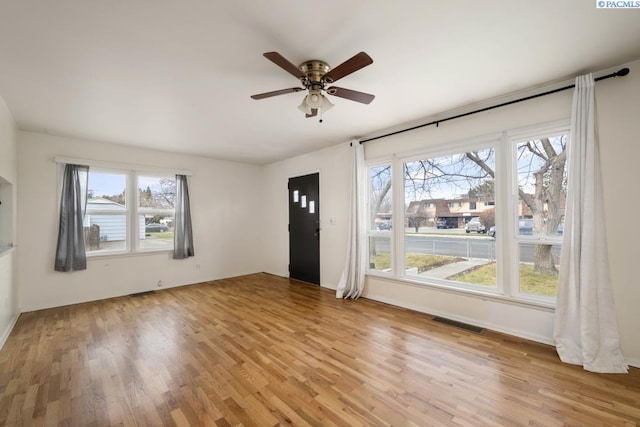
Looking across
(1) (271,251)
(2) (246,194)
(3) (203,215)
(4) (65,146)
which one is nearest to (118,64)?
(4) (65,146)

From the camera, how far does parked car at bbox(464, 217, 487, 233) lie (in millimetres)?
3195

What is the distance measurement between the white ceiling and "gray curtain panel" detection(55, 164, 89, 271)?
95 cm

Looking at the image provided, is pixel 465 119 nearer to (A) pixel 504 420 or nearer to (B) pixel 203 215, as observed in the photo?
(A) pixel 504 420

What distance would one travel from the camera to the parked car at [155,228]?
16.0 feet

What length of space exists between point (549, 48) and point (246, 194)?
550 cm

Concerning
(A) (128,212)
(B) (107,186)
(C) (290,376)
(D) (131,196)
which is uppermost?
(B) (107,186)

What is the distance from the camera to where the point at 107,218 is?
447cm

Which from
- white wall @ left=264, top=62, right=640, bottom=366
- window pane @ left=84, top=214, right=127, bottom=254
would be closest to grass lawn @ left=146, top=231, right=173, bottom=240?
window pane @ left=84, top=214, right=127, bottom=254

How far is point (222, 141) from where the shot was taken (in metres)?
4.42

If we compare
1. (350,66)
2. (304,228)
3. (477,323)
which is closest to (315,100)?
(350,66)

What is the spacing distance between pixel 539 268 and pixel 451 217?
41.3 inches

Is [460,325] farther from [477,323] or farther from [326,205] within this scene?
[326,205]

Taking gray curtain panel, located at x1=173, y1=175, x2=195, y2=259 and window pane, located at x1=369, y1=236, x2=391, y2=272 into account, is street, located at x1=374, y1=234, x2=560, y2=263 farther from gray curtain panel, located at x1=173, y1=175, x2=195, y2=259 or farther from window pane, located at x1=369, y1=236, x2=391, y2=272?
gray curtain panel, located at x1=173, y1=175, x2=195, y2=259

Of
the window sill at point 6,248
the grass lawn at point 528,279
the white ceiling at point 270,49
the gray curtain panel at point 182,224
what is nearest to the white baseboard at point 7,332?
the window sill at point 6,248
